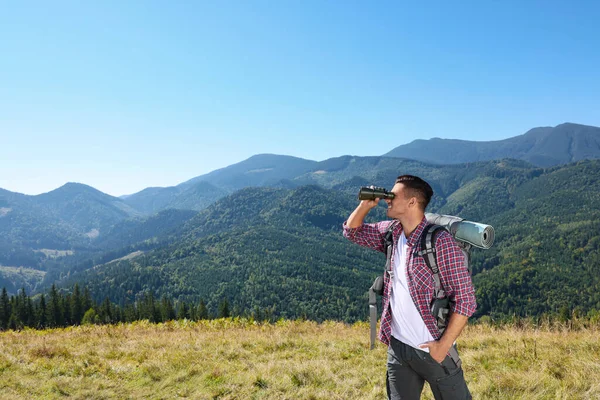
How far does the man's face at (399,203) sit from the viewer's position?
A: 375cm

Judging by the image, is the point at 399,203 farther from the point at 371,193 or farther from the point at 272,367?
the point at 272,367

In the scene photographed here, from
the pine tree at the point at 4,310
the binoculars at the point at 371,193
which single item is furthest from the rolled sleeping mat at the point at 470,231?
the pine tree at the point at 4,310

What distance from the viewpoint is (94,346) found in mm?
9508

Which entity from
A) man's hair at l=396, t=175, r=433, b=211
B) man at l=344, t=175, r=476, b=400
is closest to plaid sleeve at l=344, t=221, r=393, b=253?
man at l=344, t=175, r=476, b=400

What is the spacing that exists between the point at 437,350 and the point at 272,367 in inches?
186

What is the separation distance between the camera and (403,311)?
374 centimetres

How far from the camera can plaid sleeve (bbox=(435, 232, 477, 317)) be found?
3.25 m

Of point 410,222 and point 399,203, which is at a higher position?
point 399,203

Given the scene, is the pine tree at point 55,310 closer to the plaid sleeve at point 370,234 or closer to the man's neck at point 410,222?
the plaid sleeve at point 370,234

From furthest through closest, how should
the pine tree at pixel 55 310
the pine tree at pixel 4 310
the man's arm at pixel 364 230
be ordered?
the pine tree at pixel 55 310, the pine tree at pixel 4 310, the man's arm at pixel 364 230

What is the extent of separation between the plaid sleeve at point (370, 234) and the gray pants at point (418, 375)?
108 centimetres

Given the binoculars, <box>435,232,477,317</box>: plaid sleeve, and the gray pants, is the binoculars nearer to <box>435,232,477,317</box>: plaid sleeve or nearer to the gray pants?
<box>435,232,477,317</box>: plaid sleeve

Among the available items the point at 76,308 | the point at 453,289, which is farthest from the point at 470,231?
the point at 76,308

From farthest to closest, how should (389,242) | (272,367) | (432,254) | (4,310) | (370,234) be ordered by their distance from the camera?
(4,310), (272,367), (370,234), (389,242), (432,254)
